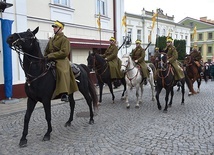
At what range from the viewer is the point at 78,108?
8.41 meters

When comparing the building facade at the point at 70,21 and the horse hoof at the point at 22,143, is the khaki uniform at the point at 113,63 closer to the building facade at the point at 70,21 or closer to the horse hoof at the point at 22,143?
the building facade at the point at 70,21

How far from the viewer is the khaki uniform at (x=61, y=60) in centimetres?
513

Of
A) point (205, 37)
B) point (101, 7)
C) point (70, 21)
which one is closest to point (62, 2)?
point (70, 21)

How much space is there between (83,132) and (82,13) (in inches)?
371

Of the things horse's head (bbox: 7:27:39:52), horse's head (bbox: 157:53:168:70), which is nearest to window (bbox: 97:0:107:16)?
horse's head (bbox: 157:53:168:70)

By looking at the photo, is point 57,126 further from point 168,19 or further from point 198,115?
point 168,19

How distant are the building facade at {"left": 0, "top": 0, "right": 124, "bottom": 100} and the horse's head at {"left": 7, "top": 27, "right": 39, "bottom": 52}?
5.36 m

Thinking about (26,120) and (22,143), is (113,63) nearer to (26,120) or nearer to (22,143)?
(26,120)

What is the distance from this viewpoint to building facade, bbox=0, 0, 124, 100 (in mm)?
9781

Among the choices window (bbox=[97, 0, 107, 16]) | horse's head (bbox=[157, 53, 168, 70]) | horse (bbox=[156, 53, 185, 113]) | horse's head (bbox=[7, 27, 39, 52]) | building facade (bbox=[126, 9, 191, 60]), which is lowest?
horse (bbox=[156, 53, 185, 113])

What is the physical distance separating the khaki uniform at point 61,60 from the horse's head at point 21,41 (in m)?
0.56

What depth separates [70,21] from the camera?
1252 cm

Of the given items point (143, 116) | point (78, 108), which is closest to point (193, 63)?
point (143, 116)

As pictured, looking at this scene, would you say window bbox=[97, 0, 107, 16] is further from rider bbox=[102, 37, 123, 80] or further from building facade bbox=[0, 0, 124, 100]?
rider bbox=[102, 37, 123, 80]
